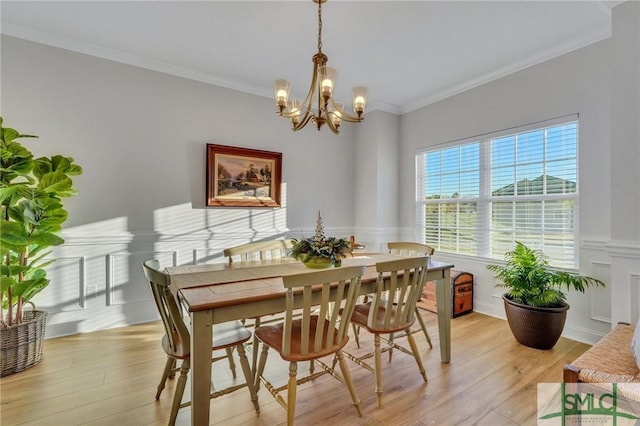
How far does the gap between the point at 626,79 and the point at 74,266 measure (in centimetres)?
487

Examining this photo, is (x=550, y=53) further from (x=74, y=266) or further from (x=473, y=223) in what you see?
(x=74, y=266)

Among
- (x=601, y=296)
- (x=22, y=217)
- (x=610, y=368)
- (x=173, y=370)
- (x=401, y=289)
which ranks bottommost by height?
(x=173, y=370)

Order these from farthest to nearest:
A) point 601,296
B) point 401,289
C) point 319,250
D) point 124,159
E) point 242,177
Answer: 1. point 242,177
2. point 124,159
3. point 601,296
4. point 319,250
5. point 401,289

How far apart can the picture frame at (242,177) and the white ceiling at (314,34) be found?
34.2 inches

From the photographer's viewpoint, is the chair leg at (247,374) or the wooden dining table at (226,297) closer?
the wooden dining table at (226,297)

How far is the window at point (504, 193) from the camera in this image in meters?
2.97

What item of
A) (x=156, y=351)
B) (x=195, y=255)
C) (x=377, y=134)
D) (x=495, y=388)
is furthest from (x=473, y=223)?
(x=156, y=351)

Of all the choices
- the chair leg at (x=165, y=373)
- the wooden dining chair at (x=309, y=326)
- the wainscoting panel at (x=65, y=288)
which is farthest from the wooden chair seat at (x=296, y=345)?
the wainscoting panel at (x=65, y=288)

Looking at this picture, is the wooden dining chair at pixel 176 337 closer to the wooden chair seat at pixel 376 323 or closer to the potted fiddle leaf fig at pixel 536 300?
the wooden chair seat at pixel 376 323

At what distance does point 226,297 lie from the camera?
1597 millimetres

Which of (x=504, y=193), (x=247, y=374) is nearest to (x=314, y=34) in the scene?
(x=504, y=193)

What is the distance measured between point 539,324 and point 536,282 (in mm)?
353

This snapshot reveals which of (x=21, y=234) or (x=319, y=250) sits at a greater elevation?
(x=21, y=234)

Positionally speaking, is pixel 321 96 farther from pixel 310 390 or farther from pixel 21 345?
pixel 21 345
